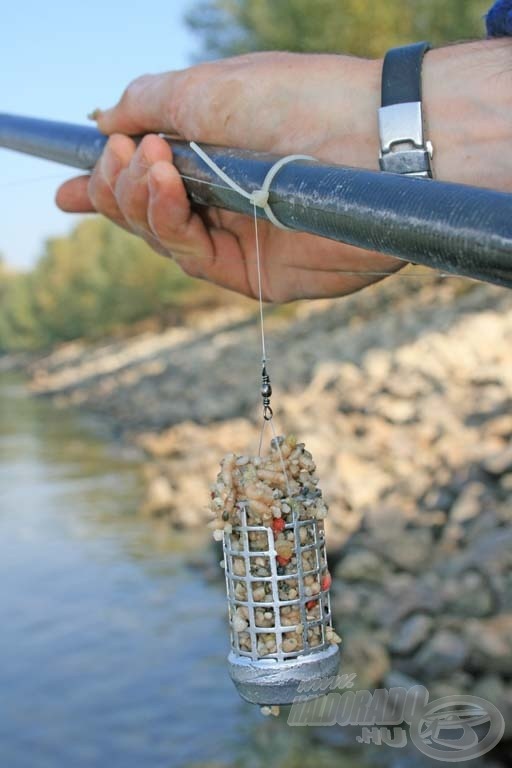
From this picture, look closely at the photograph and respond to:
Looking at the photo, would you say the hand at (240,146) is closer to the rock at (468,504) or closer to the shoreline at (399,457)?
the shoreline at (399,457)

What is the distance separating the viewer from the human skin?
198 centimetres

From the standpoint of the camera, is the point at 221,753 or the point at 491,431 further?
the point at 491,431

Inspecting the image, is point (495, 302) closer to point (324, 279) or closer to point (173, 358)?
point (324, 279)

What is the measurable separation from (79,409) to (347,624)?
92.2 feet

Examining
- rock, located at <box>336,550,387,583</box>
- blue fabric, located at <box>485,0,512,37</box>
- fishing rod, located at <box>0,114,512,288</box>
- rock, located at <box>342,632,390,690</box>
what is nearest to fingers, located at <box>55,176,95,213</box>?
fishing rod, located at <box>0,114,512,288</box>

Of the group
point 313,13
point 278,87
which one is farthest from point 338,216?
point 313,13

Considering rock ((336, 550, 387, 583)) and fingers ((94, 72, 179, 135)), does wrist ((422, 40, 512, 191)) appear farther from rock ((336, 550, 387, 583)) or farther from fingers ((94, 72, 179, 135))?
rock ((336, 550, 387, 583))

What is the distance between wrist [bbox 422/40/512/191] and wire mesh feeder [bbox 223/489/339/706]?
2.19 ft

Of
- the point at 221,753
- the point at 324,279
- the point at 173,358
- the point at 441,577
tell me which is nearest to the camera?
the point at 324,279

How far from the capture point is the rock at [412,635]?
23.9 ft

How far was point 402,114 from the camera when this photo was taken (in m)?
1.90

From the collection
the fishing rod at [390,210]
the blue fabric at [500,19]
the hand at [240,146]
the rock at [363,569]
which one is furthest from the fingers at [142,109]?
the rock at [363,569]

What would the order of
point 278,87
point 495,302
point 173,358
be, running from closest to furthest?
point 278,87, point 495,302, point 173,358

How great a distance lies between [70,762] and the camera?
7.38 meters
